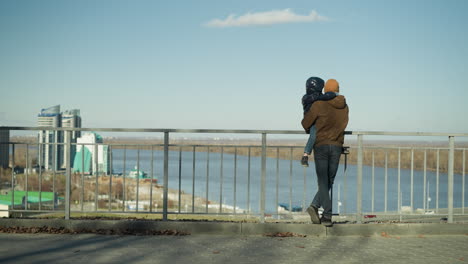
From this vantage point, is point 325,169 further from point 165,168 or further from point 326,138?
point 165,168

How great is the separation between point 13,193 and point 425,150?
674 centimetres

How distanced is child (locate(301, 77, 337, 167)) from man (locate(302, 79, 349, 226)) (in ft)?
0.21

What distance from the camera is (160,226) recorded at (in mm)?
7777

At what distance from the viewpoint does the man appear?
295 inches

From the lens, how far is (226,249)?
663cm

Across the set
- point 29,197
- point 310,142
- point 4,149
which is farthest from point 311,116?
point 4,149

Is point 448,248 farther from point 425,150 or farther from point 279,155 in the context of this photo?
point 279,155

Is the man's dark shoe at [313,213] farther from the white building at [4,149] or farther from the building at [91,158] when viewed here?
the white building at [4,149]

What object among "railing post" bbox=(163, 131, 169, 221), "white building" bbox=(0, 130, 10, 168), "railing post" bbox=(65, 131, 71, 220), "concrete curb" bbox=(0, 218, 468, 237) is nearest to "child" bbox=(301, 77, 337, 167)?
"concrete curb" bbox=(0, 218, 468, 237)

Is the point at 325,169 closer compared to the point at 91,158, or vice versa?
the point at 325,169

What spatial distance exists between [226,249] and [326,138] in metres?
2.24

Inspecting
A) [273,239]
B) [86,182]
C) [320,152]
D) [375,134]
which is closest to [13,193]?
[86,182]

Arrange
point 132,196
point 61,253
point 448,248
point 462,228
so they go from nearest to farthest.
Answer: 1. point 61,253
2. point 448,248
3. point 462,228
4. point 132,196

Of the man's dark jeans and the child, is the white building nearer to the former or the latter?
the child
